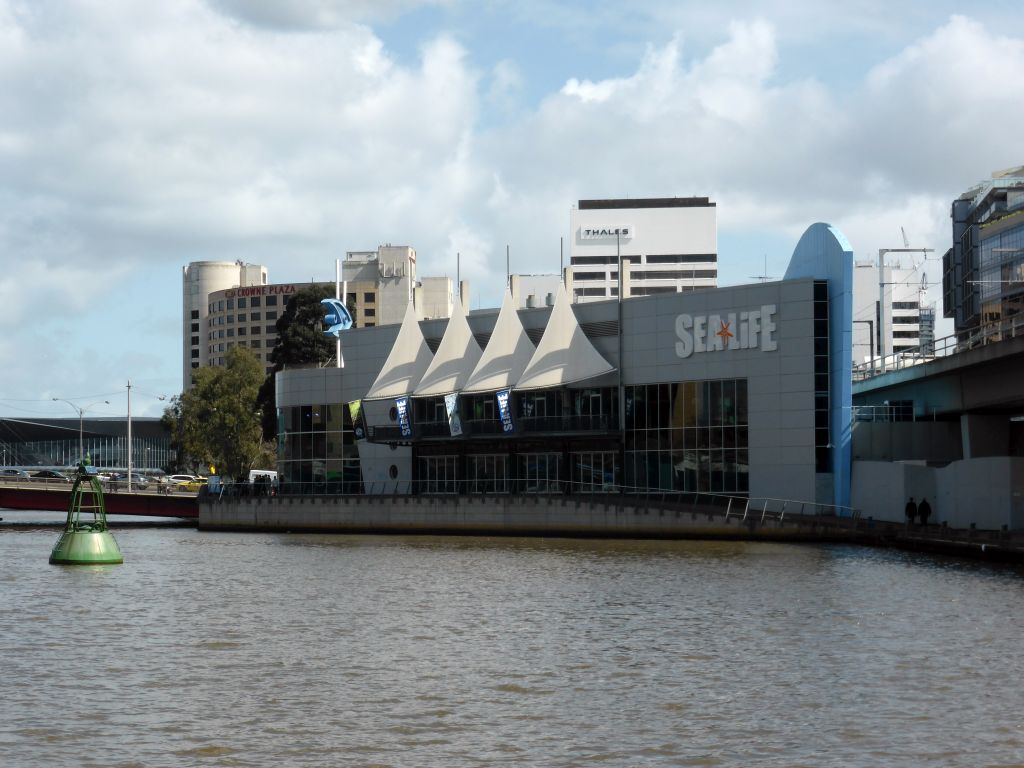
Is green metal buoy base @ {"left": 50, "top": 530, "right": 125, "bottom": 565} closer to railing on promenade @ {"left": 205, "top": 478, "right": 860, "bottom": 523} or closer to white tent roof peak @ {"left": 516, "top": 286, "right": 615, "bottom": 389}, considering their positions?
railing on promenade @ {"left": 205, "top": 478, "right": 860, "bottom": 523}

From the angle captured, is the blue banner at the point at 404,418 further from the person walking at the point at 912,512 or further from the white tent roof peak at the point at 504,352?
the person walking at the point at 912,512

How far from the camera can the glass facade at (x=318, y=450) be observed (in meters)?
107

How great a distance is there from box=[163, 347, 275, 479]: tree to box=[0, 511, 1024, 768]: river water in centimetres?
7851

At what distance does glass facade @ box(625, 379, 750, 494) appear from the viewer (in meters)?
86.3

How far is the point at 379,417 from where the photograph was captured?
10319 centimetres

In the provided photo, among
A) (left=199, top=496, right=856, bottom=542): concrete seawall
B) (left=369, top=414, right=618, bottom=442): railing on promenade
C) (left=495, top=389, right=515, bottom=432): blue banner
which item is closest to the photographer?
(left=199, top=496, right=856, bottom=542): concrete seawall

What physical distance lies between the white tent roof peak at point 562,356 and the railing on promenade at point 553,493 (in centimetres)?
669

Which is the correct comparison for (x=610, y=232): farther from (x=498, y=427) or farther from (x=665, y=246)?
(x=498, y=427)

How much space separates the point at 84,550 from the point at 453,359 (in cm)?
3824

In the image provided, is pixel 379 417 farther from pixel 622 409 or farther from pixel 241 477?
pixel 241 477

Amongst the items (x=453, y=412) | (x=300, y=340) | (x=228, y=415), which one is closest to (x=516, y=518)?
(x=453, y=412)

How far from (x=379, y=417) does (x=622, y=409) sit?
1976cm

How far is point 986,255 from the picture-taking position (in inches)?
5546

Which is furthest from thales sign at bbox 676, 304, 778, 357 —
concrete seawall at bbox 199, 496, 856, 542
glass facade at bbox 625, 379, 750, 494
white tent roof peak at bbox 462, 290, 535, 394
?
white tent roof peak at bbox 462, 290, 535, 394
